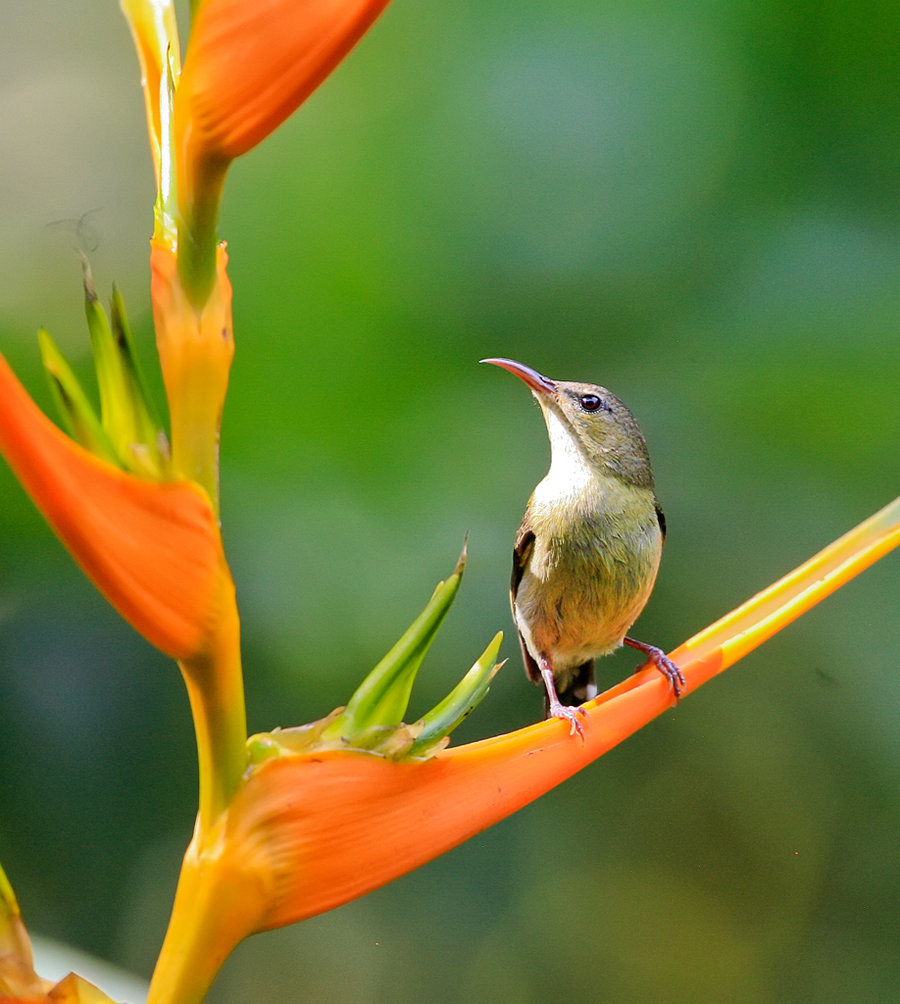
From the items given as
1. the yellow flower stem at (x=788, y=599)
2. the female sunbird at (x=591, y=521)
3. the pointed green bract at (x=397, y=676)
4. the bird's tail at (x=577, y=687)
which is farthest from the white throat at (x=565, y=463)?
the pointed green bract at (x=397, y=676)

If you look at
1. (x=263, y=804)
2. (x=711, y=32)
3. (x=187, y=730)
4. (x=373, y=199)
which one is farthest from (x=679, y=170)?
(x=263, y=804)

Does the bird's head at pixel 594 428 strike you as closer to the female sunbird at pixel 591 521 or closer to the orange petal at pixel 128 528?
the female sunbird at pixel 591 521

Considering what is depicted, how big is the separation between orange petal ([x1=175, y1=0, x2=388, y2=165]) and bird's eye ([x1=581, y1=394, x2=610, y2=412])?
1.82 ft

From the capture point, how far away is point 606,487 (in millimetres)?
832

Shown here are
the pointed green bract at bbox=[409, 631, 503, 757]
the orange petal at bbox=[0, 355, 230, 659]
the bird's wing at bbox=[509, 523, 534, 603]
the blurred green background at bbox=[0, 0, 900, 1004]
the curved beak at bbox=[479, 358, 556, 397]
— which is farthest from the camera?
the blurred green background at bbox=[0, 0, 900, 1004]

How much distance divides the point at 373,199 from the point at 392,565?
0.40 metres

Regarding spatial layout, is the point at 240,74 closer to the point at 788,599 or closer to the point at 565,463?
the point at 788,599

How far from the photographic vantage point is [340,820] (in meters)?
0.33

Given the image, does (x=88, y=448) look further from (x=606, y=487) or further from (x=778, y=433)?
(x=778, y=433)

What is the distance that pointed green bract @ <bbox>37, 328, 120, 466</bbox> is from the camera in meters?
0.25

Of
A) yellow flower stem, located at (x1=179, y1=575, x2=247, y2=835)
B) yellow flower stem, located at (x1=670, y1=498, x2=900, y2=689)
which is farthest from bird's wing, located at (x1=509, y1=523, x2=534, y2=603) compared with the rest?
yellow flower stem, located at (x1=179, y1=575, x2=247, y2=835)

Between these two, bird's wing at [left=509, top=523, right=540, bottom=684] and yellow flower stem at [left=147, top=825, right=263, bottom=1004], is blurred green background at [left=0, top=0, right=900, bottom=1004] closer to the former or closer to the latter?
bird's wing at [left=509, top=523, right=540, bottom=684]

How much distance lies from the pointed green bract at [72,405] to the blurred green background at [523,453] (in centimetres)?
72

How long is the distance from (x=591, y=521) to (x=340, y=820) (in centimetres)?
53
